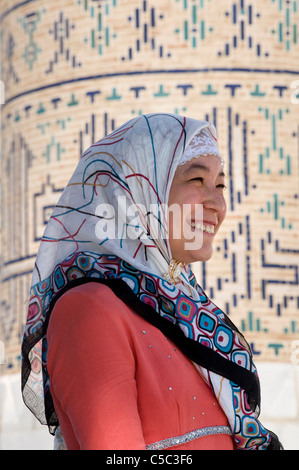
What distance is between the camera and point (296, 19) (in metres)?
4.43

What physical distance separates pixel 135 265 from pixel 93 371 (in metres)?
0.20

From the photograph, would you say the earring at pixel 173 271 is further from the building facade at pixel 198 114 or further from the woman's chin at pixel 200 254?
the building facade at pixel 198 114

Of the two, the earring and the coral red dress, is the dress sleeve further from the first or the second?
the earring

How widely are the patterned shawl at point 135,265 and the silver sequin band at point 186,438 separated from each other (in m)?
0.04

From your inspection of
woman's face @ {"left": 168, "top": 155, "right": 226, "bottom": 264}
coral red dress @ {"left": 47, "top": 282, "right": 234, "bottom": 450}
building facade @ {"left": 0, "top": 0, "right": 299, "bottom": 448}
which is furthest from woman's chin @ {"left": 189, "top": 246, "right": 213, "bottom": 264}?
building facade @ {"left": 0, "top": 0, "right": 299, "bottom": 448}

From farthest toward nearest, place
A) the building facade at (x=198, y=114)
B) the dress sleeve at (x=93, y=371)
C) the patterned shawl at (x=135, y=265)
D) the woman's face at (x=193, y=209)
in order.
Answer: the building facade at (x=198, y=114)
the woman's face at (x=193, y=209)
the patterned shawl at (x=135, y=265)
the dress sleeve at (x=93, y=371)

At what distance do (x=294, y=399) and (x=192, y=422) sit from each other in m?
2.90

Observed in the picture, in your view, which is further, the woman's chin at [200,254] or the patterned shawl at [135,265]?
the woman's chin at [200,254]

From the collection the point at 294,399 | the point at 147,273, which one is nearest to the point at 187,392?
the point at 147,273

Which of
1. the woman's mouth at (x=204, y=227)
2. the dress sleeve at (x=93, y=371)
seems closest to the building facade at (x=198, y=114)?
the woman's mouth at (x=204, y=227)

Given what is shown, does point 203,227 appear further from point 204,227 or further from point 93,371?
point 93,371

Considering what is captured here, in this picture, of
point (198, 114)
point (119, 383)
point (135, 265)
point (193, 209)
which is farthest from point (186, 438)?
point (198, 114)

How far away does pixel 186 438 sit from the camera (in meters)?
1.19

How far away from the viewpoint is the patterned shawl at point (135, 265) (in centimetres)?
127
